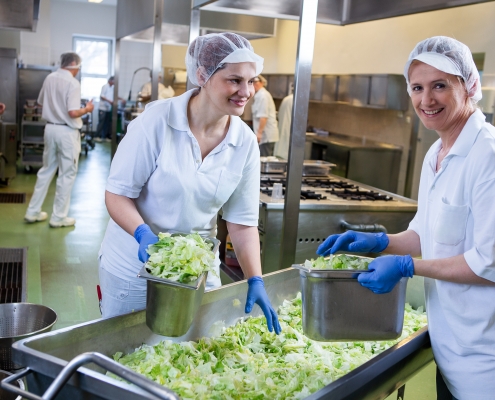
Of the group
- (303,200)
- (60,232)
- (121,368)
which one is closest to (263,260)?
(303,200)

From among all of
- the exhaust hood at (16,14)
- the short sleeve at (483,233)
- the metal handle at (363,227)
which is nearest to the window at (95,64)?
the exhaust hood at (16,14)

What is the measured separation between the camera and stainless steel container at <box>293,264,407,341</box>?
1948 millimetres

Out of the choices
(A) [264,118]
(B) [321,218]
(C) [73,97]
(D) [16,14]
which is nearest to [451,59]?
(B) [321,218]

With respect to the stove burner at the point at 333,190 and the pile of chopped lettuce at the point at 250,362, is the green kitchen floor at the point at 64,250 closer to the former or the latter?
the stove burner at the point at 333,190

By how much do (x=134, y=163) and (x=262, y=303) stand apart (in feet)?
2.39

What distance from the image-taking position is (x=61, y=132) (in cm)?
677

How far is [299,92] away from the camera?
117 inches

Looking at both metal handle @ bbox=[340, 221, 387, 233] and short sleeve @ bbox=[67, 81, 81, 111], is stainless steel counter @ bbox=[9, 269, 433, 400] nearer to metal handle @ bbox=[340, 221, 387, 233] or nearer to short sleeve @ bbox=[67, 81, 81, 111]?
metal handle @ bbox=[340, 221, 387, 233]

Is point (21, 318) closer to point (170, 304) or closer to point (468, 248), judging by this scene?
point (170, 304)

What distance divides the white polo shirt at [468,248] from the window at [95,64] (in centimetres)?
1633

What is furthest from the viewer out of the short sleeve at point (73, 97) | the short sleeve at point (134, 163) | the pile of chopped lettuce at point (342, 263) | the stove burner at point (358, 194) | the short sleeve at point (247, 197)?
the short sleeve at point (73, 97)

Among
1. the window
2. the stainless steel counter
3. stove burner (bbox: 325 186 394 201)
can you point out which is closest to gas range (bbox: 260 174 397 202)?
stove burner (bbox: 325 186 394 201)

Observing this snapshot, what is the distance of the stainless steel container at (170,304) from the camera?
1.74 metres

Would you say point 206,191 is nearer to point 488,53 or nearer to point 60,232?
point 60,232
